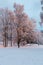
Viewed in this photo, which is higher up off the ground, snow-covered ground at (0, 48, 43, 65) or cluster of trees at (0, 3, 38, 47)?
cluster of trees at (0, 3, 38, 47)

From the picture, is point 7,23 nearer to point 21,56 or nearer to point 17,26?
point 17,26

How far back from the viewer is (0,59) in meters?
1.42

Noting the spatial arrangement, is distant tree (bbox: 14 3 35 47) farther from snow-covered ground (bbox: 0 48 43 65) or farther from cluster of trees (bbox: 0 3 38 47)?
snow-covered ground (bbox: 0 48 43 65)

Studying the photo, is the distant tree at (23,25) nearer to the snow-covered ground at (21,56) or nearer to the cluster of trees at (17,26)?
the cluster of trees at (17,26)

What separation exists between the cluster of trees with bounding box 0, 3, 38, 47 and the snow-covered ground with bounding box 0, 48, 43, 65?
0.26 feet

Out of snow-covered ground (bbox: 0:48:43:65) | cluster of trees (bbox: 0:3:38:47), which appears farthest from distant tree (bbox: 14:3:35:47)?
snow-covered ground (bbox: 0:48:43:65)

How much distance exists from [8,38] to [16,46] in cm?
13

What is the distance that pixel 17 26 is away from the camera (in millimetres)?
1536

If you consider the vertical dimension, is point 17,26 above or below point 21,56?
above

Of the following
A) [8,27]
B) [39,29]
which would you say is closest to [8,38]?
[8,27]

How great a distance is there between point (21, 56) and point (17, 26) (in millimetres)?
331

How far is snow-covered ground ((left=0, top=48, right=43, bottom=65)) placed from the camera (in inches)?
53.8

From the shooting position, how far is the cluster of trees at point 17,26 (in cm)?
153

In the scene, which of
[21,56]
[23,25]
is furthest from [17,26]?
[21,56]
